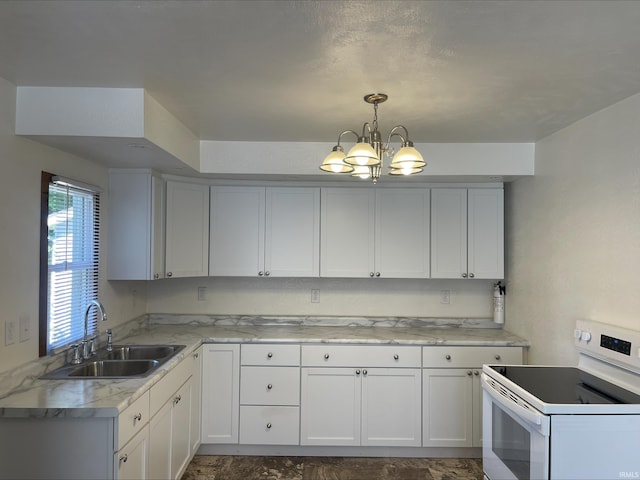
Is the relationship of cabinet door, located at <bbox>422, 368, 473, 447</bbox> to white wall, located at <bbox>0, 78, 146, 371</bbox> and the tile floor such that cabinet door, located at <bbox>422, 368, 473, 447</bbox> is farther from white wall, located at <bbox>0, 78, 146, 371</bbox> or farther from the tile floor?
white wall, located at <bbox>0, 78, 146, 371</bbox>

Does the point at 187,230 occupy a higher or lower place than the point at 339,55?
lower

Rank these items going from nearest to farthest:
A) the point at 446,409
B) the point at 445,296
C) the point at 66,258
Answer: the point at 66,258 → the point at 446,409 → the point at 445,296

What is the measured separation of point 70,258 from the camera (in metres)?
2.45

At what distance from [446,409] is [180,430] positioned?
1872 millimetres

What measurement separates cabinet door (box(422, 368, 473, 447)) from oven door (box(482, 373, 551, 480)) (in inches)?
31.8

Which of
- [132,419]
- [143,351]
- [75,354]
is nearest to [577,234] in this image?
[132,419]

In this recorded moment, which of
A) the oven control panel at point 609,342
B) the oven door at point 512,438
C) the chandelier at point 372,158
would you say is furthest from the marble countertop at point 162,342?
the chandelier at point 372,158

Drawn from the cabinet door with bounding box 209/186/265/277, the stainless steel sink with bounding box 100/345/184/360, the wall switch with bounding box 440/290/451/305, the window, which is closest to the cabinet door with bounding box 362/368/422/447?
the wall switch with bounding box 440/290/451/305

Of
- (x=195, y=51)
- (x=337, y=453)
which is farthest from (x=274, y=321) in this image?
(x=195, y=51)

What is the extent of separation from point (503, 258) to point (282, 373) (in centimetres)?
198

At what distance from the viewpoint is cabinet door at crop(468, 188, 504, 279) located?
3.33 meters

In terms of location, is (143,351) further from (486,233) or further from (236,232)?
(486,233)

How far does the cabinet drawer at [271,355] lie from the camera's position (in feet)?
10.1

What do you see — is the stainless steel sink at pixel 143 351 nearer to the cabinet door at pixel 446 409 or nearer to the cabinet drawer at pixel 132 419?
the cabinet drawer at pixel 132 419
